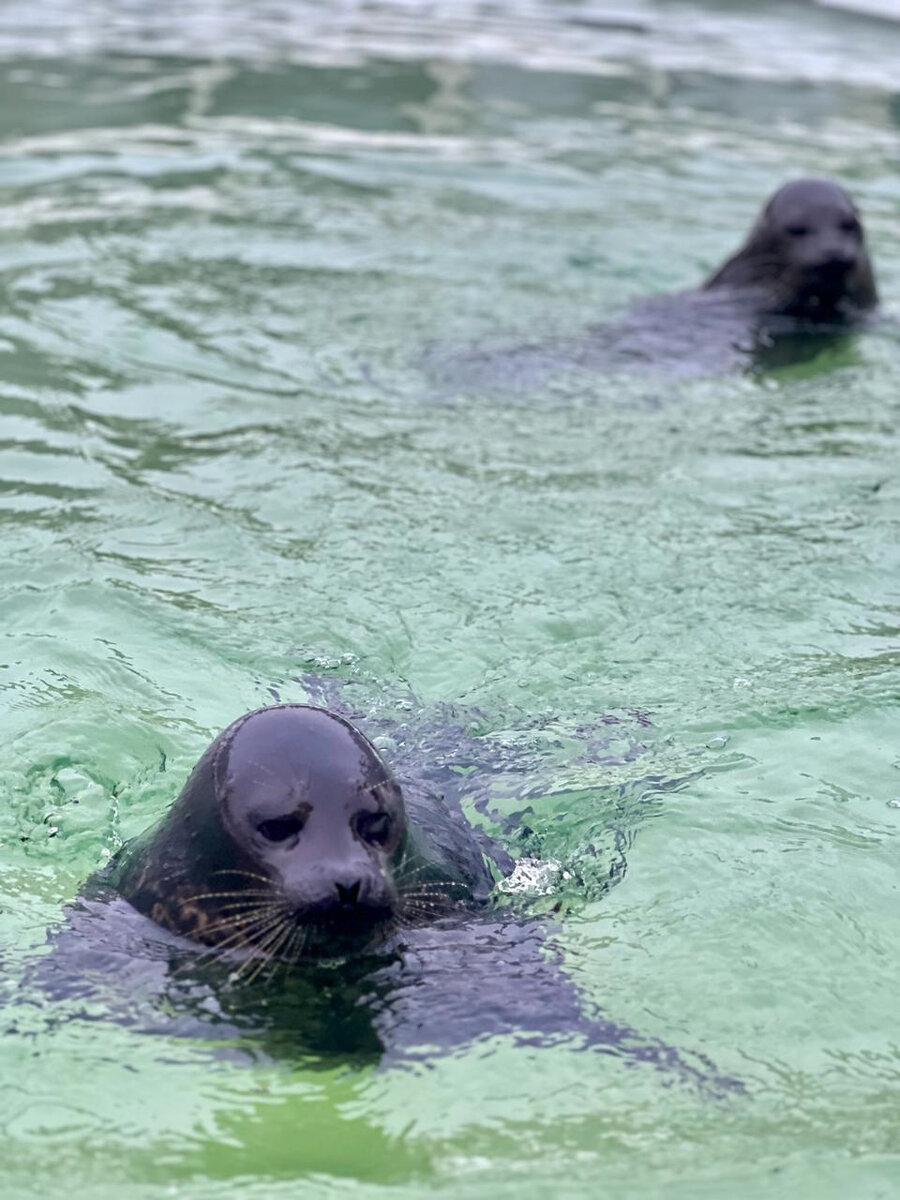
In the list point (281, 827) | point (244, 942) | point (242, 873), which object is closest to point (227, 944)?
point (244, 942)

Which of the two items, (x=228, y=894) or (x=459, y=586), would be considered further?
(x=459, y=586)

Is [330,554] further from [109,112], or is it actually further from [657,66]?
[657,66]

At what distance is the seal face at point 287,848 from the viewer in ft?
13.3

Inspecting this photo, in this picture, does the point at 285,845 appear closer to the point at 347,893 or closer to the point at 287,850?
the point at 287,850

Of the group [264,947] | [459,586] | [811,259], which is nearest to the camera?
[264,947]

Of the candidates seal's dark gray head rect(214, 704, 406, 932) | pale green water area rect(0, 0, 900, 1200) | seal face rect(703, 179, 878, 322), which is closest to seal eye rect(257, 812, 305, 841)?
seal's dark gray head rect(214, 704, 406, 932)

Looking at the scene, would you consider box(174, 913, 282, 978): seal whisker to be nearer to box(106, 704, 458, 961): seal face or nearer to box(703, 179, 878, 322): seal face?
box(106, 704, 458, 961): seal face

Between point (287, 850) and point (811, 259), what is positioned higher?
point (287, 850)

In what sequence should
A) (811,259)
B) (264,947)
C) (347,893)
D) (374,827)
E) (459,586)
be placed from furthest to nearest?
(811,259) → (459,586) → (374,827) → (264,947) → (347,893)

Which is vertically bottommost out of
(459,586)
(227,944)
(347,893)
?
(459,586)

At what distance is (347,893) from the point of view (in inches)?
157

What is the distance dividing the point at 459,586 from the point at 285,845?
2833mm

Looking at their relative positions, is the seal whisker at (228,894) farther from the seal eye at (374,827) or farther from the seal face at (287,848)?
→ the seal eye at (374,827)

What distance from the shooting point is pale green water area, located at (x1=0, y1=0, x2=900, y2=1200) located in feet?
13.1
